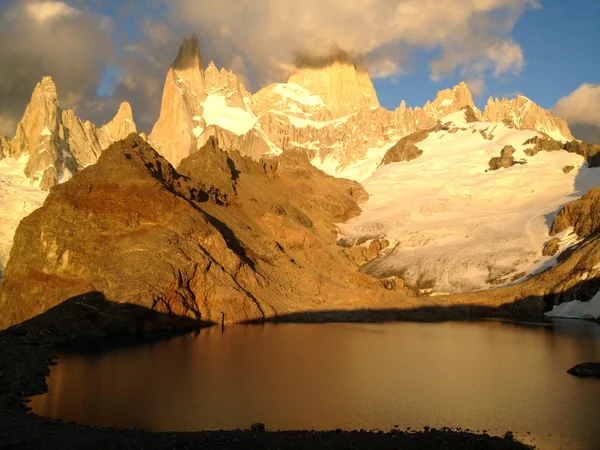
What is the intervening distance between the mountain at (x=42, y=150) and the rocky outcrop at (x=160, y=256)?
228 ft

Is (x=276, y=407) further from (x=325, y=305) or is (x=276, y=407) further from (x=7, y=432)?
(x=325, y=305)

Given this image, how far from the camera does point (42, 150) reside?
16525cm

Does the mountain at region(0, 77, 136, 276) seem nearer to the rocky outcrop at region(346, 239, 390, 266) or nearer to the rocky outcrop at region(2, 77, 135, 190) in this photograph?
the rocky outcrop at region(2, 77, 135, 190)

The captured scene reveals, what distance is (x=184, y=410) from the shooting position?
2672 centimetres

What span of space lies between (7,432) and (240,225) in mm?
73042

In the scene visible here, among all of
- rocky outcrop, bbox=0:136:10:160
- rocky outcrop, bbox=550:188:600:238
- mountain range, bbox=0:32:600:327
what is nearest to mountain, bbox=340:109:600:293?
mountain range, bbox=0:32:600:327

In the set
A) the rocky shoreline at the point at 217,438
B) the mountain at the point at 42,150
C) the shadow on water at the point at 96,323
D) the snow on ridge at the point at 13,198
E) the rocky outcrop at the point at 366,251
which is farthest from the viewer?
the mountain at the point at 42,150

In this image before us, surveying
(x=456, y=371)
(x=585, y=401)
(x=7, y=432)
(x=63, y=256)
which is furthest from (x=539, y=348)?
(x=63, y=256)

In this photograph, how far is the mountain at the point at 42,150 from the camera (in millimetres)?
148125

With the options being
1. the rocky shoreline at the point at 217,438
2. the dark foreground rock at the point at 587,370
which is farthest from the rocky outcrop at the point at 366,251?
the rocky shoreline at the point at 217,438

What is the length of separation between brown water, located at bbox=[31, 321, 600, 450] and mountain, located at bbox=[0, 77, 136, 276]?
355 feet

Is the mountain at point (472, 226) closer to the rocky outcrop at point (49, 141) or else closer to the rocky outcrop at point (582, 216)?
the rocky outcrop at point (582, 216)

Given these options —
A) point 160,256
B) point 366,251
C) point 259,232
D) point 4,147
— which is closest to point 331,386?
point 160,256

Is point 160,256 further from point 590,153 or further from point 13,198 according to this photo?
point 590,153
